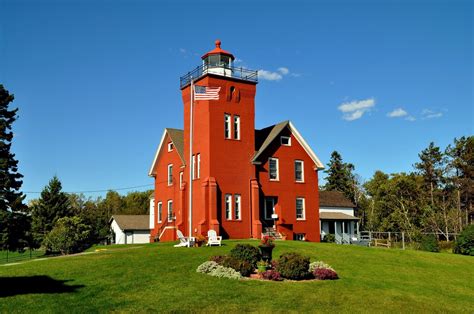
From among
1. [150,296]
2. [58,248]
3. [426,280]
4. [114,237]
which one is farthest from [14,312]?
[114,237]

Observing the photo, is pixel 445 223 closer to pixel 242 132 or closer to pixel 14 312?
pixel 242 132

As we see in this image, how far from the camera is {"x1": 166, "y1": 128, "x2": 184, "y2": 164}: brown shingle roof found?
39106 mm

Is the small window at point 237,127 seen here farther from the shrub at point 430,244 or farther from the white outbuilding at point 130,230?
the white outbuilding at point 130,230

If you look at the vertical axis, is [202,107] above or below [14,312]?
above

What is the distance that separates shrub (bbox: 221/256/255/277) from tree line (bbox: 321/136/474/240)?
4082 centimetres

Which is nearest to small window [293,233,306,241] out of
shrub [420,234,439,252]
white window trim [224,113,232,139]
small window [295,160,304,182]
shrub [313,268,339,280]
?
small window [295,160,304,182]

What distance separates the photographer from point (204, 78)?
115 ft

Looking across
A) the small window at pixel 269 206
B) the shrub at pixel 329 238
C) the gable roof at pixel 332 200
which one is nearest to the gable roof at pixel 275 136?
the small window at pixel 269 206

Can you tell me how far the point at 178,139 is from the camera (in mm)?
40656

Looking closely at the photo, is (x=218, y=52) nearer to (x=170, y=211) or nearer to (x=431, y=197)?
(x=170, y=211)

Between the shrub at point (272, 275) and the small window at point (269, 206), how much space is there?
1818 centimetres

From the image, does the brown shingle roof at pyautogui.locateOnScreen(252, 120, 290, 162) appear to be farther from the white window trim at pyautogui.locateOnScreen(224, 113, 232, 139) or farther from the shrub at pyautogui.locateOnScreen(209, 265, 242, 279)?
the shrub at pyautogui.locateOnScreen(209, 265, 242, 279)

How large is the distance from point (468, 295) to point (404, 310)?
5.22m

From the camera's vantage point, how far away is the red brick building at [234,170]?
113 ft
